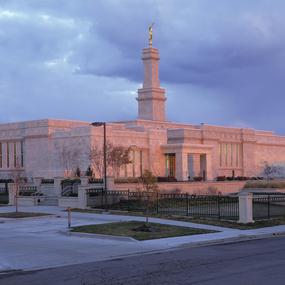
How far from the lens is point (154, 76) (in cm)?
9088

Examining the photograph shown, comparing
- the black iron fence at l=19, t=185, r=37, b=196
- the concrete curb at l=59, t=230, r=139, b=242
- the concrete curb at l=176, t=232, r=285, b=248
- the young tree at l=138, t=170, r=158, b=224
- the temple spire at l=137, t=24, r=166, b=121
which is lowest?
the concrete curb at l=176, t=232, r=285, b=248

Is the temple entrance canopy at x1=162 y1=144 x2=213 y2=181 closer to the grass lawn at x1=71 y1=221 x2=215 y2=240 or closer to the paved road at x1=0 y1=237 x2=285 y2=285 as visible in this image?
the grass lawn at x1=71 y1=221 x2=215 y2=240

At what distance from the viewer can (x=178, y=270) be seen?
44.7ft

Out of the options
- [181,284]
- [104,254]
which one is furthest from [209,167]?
[181,284]

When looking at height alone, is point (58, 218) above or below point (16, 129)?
below

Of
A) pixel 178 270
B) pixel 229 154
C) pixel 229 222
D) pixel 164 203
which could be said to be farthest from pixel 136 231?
pixel 229 154

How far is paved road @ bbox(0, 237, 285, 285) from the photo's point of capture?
12.2 m

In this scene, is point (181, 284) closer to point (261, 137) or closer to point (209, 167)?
point (209, 167)

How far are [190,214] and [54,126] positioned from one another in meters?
50.0

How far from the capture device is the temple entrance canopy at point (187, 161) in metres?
74.2

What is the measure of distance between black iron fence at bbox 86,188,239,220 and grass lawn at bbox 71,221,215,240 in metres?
5.57

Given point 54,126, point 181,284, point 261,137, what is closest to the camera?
point 181,284

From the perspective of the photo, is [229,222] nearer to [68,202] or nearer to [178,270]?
[178,270]

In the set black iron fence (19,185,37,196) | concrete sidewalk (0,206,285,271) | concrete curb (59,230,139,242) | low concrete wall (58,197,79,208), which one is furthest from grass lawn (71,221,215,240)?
black iron fence (19,185,37,196)
